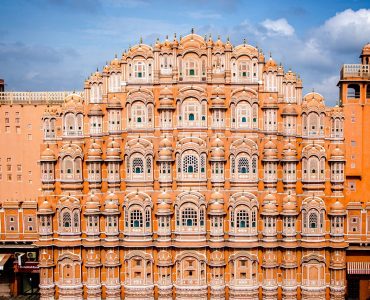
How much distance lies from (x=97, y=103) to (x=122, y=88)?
297 cm

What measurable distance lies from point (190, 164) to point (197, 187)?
7.64ft

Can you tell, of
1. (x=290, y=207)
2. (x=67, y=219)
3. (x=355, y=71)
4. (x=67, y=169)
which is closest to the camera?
(x=290, y=207)

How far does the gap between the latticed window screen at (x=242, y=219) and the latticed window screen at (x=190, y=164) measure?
233 inches

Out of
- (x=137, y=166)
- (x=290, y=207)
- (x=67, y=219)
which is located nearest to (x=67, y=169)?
(x=67, y=219)

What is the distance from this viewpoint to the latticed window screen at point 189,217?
41438 mm

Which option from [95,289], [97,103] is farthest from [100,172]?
[95,289]

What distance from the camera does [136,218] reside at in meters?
41.8

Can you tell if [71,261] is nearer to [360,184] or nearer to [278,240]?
[278,240]

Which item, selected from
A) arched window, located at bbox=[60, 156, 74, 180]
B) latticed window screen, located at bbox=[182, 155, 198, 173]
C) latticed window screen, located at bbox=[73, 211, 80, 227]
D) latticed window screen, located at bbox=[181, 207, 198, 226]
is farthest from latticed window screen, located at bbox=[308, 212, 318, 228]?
arched window, located at bbox=[60, 156, 74, 180]

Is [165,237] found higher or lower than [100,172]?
lower

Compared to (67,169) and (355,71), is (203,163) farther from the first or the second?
(355,71)

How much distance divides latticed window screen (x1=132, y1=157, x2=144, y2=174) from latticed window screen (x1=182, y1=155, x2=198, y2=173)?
4.10 meters

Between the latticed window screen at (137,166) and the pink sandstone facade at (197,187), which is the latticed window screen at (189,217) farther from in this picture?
the latticed window screen at (137,166)

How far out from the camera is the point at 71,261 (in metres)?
42.3
